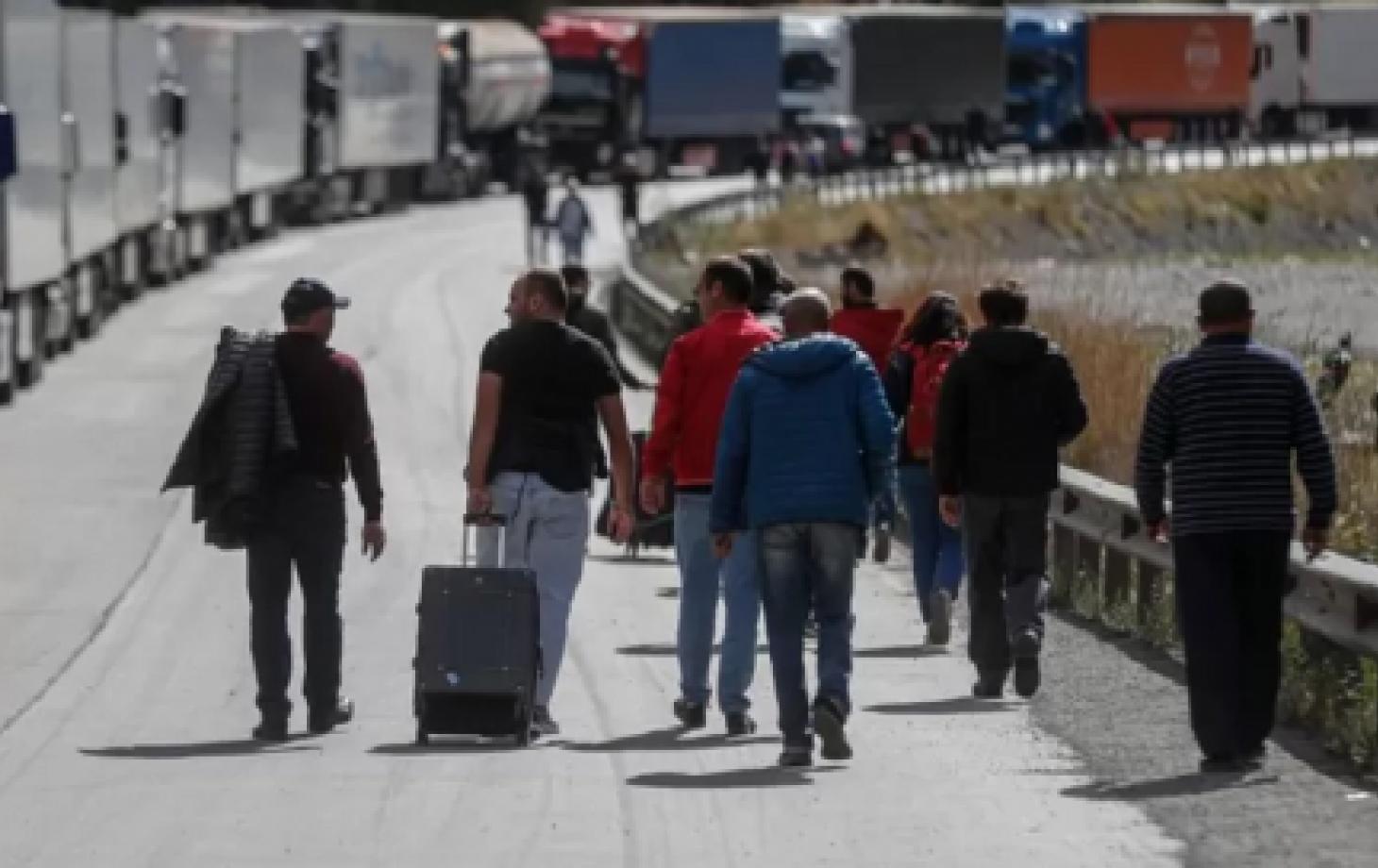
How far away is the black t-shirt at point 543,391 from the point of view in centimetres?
1417

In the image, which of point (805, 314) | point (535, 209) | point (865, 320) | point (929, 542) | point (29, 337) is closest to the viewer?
point (805, 314)

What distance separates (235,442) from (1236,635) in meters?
3.52

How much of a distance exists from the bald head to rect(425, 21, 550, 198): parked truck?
65.4m

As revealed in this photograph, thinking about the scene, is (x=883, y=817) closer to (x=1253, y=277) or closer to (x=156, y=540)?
(x=156, y=540)

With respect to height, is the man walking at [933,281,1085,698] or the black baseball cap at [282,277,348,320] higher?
the black baseball cap at [282,277,348,320]

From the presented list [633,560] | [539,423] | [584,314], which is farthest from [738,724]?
[633,560]

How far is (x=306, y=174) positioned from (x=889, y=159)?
36.2 meters

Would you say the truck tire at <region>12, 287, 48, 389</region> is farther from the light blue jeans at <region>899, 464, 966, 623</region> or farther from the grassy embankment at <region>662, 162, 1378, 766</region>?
the light blue jeans at <region>899, 464, 966, 623</region>

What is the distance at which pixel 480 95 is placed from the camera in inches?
3206

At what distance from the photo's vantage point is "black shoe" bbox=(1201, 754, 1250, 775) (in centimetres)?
1349

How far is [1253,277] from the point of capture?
5559 centimetres

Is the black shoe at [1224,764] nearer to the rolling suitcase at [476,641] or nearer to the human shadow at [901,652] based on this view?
the rolling suitcase at [476,641]

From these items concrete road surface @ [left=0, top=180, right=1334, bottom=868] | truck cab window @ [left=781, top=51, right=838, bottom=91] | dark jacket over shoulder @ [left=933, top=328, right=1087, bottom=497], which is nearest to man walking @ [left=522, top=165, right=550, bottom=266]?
concrete road surface @ [left=0, top=180, right=1334, bottom=868]

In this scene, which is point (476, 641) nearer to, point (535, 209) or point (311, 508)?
point (311, 508)
